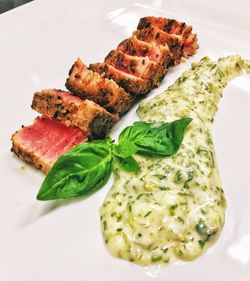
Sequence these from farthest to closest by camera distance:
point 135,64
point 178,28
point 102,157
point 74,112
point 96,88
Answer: point 178,28 → point 135,64 → point 96,88 → point 74,112 → point 102,157

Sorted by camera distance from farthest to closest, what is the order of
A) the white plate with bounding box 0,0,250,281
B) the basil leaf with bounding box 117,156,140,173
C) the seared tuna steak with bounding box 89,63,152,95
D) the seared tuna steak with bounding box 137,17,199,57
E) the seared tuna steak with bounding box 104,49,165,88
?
1. the seared tuna steak with bounding box 137,17,199,57
2. the seared tuna steak with bounding box 104,49,165,88
3. the seared tuna steak with bounding box 89,63,152,95
4. the basil leaf with bounding box 117,156,140,173
5. the white plate with bounding box 0,0,250,281

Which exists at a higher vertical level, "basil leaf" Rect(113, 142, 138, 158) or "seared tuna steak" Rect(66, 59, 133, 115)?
"seared tuna steak" Rect(66, 59, 133, 115)

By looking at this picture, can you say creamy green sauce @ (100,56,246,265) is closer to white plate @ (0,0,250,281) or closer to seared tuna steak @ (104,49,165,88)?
white plate @ (0,0,250,281)

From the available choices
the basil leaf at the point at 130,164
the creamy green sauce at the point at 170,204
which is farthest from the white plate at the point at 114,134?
the basil leaf at the point at 130,164

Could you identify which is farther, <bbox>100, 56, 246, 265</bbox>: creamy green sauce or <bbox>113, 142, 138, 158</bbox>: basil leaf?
<bbox>113, 142, 138, 158</bbox>: basil leaf

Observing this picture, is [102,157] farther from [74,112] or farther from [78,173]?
[74,112]

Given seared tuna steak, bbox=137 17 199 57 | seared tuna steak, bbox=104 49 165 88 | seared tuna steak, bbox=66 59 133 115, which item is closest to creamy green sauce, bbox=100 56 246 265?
seared tuna steak, bbox=66 59 133 115

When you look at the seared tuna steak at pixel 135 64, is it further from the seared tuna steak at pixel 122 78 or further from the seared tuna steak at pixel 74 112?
the seared tuna steak at pixel 74 112

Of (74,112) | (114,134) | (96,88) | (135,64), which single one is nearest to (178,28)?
(135,64)
